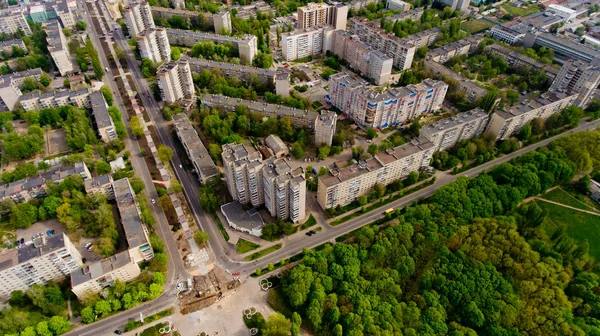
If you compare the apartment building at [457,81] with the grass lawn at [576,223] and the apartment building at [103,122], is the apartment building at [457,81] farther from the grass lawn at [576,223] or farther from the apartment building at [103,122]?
the apartment building at [103,122]

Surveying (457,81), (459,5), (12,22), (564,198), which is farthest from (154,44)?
(459,5)

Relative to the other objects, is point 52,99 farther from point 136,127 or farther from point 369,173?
point 369,173

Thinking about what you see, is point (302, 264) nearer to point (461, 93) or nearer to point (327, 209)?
Answer: point (327, 209)

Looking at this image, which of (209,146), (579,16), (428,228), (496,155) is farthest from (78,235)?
(579,16)

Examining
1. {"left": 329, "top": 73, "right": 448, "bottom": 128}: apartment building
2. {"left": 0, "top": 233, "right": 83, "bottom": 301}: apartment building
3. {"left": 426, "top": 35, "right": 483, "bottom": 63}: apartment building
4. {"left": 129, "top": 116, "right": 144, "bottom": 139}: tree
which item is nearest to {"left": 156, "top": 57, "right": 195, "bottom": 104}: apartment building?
{"left": 129, "top": 116, "right": 144, "bottom": 139}: tree

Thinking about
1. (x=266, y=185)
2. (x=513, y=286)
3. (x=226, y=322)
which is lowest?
(x=226, y=322)

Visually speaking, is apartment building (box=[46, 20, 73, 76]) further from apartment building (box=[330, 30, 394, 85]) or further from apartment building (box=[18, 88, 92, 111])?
apartment building (box=[330, 30, 394, 85])

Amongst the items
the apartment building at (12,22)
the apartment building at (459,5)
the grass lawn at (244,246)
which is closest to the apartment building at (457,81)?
the apartment building at (459,5)

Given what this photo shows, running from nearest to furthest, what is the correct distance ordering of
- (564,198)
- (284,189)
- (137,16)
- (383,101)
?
(284,189)
(564,198)
(383,101)
(137,16)
